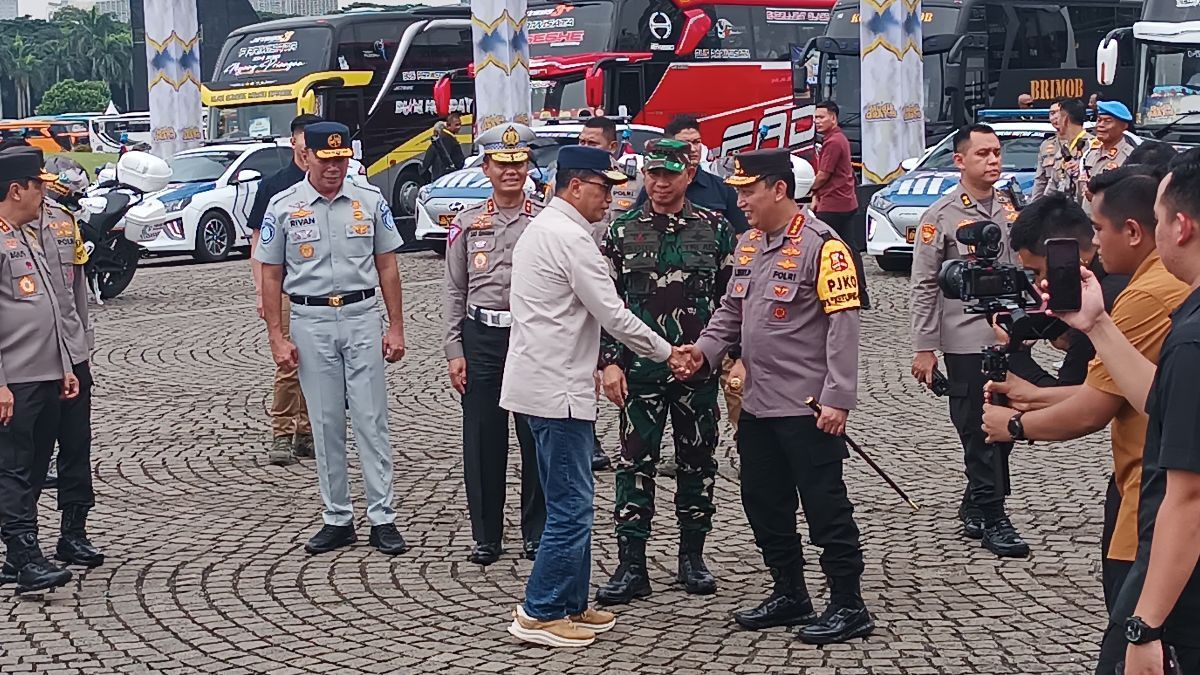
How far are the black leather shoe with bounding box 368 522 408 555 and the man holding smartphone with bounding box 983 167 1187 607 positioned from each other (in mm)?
3997

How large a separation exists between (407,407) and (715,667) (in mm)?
5768

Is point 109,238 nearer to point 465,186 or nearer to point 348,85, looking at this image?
point 465,186

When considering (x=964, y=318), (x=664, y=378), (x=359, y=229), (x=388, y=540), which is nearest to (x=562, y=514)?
(x=664, y=378)

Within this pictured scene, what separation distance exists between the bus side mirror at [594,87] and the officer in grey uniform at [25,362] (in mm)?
19455

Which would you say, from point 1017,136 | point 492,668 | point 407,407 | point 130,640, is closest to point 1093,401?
point 492,668

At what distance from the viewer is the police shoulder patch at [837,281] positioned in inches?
229

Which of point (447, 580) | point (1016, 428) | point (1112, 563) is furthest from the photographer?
point (447, 580)

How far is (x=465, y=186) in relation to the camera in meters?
20.1

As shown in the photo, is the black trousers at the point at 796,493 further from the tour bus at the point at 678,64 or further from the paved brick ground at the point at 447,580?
the tour bus at the point at 678,64

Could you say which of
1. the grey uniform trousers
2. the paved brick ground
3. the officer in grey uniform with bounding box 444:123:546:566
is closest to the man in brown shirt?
the paved brick ground

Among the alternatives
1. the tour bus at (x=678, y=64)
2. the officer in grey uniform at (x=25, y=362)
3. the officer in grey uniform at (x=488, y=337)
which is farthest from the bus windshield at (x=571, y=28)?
the officer in grey uniform at (x=25, y=362)

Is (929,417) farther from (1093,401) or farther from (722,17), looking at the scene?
(722,17)

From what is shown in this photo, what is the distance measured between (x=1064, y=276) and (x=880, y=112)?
59.1ft

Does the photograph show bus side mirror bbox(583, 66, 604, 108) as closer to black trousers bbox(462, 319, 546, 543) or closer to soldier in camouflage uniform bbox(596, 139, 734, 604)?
black trousers bbox(462, 319, 546, 543)
